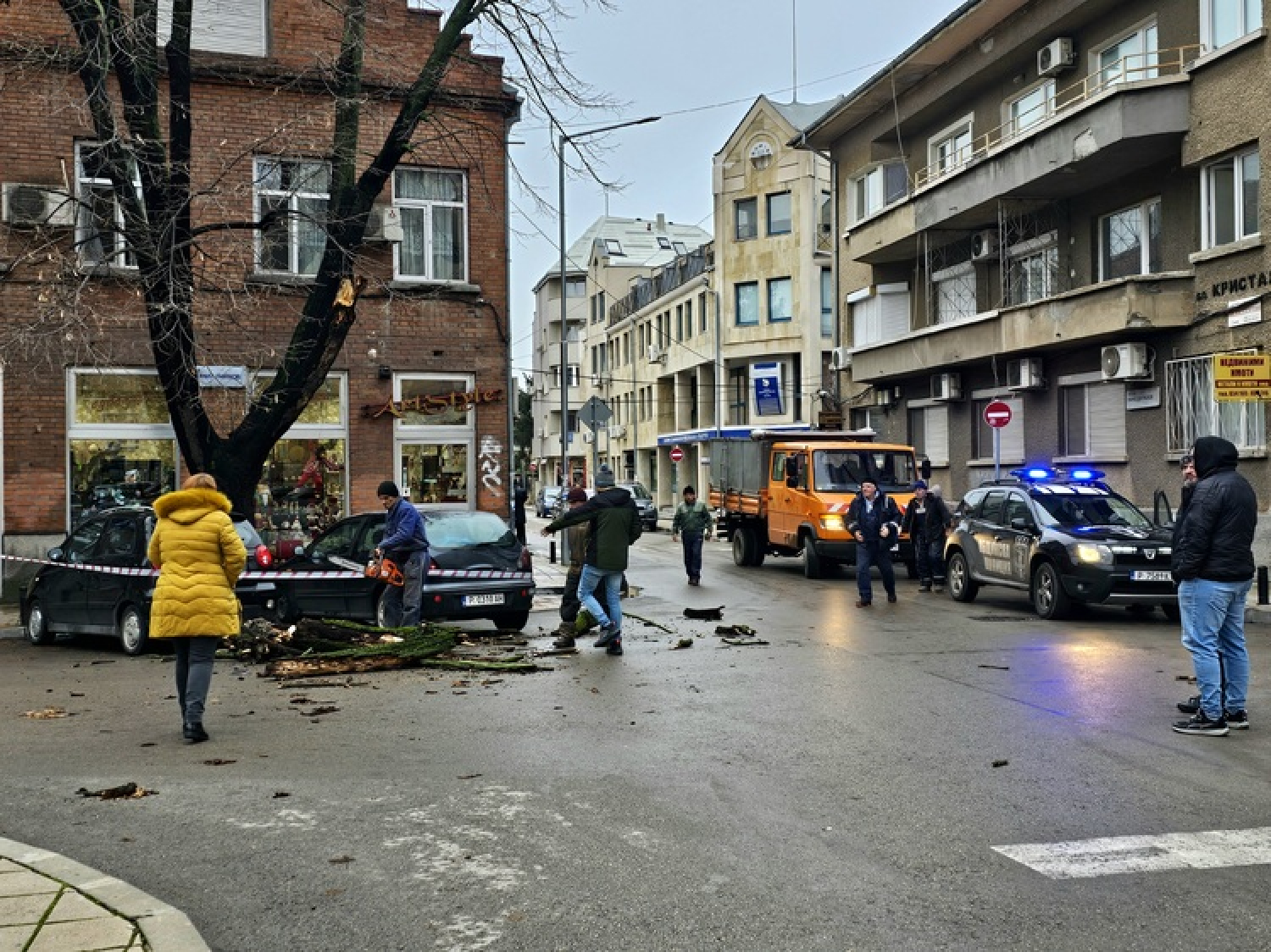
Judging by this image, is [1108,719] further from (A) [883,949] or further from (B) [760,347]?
(B) [760,347]

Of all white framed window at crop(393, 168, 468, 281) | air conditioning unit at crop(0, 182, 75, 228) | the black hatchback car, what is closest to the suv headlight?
the black hatchback car

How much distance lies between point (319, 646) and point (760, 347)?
4194cm

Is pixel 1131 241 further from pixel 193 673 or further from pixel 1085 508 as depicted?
pixel 193 673

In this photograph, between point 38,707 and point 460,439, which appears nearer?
point 38,707

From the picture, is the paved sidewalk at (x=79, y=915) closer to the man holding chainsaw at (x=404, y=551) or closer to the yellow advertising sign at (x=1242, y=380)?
the man holding chainsaw at (x=404, y=551)

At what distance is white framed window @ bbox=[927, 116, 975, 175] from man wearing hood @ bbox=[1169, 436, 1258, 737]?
2036 centimetres

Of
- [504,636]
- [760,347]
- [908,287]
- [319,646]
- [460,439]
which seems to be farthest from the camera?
[760,347]

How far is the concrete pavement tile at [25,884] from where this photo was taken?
4.60 meters

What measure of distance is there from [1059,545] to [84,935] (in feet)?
42.2

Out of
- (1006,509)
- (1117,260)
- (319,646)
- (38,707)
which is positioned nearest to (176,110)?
(319,646)

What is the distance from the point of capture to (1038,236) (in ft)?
84.1

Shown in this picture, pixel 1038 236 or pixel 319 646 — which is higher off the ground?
pixel 1038 236

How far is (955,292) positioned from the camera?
2950cm

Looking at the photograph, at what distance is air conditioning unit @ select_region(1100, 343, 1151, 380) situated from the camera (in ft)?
70.6
